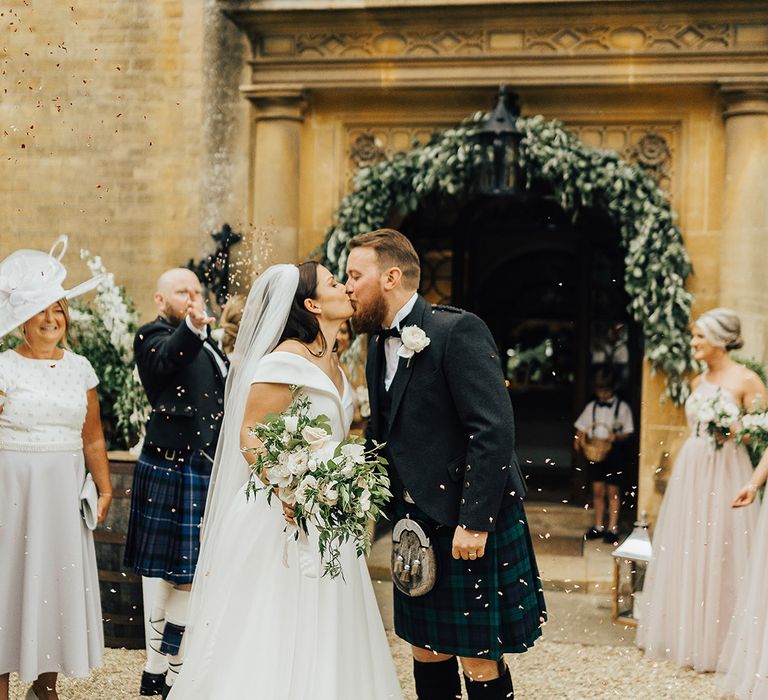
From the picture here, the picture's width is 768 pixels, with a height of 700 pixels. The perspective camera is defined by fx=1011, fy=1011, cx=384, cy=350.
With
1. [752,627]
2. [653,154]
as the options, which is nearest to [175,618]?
[752,627]

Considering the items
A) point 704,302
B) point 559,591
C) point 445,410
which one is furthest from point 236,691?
point 704,302

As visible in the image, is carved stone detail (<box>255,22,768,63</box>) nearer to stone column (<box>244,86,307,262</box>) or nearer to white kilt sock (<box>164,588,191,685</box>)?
stone column (<box>244,86,307,262</box>)

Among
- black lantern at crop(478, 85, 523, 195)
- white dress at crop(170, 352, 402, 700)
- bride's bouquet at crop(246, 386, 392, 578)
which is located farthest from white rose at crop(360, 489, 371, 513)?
black lantern at crop(478, 85, 523, 195)

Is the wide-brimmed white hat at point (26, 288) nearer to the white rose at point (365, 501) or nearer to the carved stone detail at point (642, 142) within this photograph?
the white rose at point (365, 501)

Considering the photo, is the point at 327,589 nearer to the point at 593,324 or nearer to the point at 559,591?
the point at 559,591

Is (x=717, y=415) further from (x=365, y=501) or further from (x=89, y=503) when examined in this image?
(x=89, y=503)

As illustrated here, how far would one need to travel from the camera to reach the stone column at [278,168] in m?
7.87

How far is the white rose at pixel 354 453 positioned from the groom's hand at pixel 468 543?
1.33 ft

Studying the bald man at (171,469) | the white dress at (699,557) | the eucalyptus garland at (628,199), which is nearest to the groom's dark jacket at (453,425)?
the bald man at (171,469)

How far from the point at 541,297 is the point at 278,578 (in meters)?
8.48

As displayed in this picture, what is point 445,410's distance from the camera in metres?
3.43

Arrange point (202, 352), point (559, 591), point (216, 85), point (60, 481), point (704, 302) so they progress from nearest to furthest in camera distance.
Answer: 1. point (60, 481)
2. point (202, 352)
3. point (559, 591)
4. point (704, 302)
5. point (216, 85)

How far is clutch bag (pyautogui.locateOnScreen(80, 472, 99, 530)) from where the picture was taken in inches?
171

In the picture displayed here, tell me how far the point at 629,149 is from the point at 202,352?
423 cm
